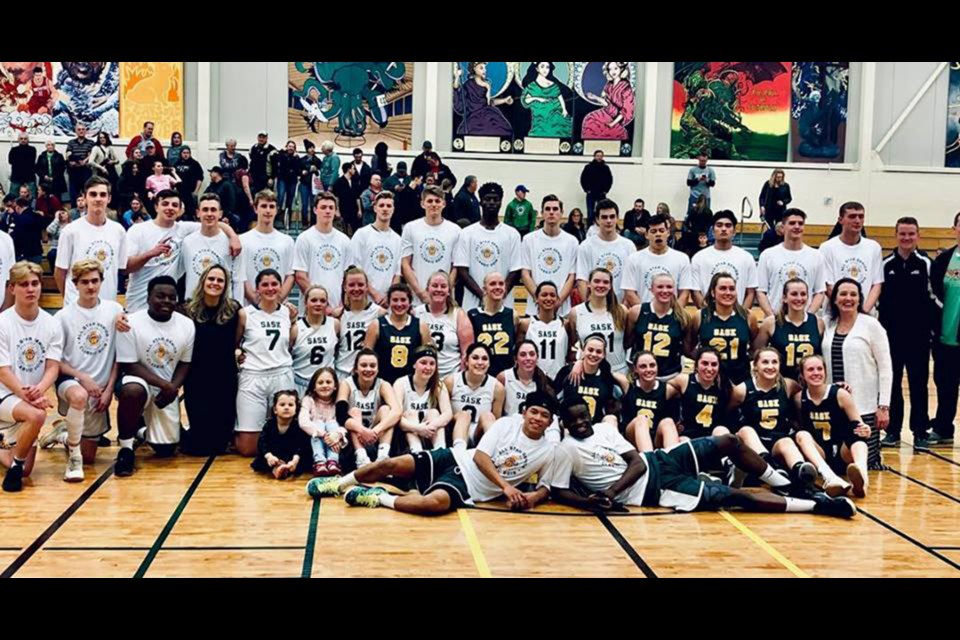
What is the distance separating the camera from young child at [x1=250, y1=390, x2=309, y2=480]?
9.67 metres

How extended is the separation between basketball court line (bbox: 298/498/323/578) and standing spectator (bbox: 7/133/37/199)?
15207mm

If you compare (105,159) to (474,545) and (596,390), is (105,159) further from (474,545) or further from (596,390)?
(474,545)

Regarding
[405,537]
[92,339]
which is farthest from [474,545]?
[92,339]

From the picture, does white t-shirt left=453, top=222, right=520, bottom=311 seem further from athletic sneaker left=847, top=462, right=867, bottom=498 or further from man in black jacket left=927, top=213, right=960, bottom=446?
man in black jacket left=927, top=213, right=960, bottom=446

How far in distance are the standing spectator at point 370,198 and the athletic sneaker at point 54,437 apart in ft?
32.9

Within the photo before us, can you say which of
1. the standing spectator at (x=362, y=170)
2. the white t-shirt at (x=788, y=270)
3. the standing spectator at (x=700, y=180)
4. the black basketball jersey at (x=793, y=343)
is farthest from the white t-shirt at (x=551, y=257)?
the standing spectator at (x=700, y=180)

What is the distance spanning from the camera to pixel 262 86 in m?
24.2

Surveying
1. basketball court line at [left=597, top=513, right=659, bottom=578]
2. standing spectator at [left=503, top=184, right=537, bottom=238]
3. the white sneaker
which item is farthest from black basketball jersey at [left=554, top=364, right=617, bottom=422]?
standing spectator at [left=503, top=184, right=537, bottom=238]

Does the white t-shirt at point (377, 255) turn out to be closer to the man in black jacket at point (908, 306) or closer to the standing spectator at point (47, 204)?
the man in black jacket at point (908, 306)

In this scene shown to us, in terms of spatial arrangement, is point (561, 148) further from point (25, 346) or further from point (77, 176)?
point (25, 346)

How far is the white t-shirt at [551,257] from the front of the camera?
1112 centimetres
